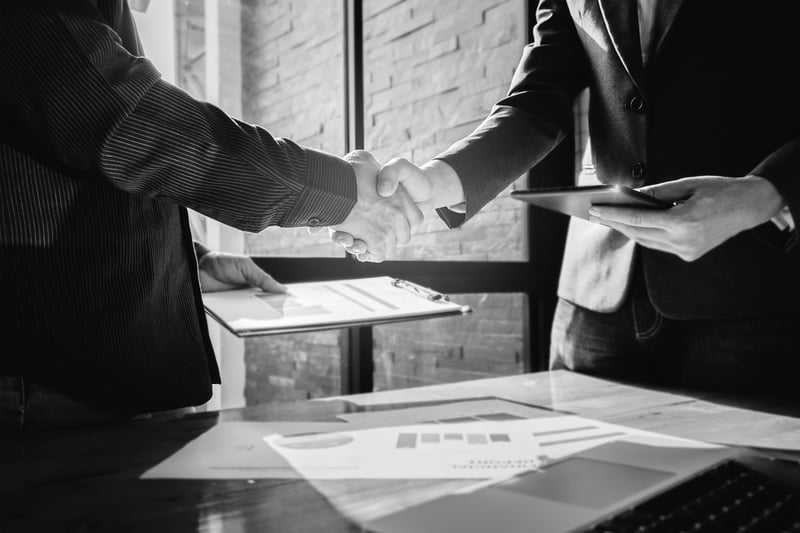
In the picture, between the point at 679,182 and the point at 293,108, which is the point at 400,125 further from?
the point at 679,182

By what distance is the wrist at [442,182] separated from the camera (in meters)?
1.17

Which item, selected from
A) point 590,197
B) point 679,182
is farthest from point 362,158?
point 679,182

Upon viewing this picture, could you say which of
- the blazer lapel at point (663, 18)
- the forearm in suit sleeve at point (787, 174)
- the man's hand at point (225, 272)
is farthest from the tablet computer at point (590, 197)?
the man's hand at point (225, 272)

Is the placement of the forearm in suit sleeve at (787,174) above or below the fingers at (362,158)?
below

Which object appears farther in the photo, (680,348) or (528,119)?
(528,119)

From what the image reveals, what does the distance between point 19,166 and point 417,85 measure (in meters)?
2.06

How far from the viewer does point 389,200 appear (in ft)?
3.60

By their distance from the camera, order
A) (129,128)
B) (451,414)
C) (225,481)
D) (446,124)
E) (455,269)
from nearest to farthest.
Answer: (225,481) < (129,128) < (451,414) < (455,269) < (446,124)

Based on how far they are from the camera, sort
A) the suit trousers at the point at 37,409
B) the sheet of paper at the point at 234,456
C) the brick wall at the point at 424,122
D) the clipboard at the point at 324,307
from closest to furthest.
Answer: the sheet of paper at the point at 234,456 < the suit trousers at the point at 37,409 < the clipboard at the point at 324,307 < the brick wall at the point at 424,122

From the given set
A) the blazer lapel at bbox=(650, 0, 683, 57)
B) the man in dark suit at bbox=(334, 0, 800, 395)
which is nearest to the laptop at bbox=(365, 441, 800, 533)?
the man in dark suit at bbox=(334, 0, 800, 395)

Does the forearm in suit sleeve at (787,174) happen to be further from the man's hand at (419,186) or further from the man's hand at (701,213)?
the man's hand at (419,186)

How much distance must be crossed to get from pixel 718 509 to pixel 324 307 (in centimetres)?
62

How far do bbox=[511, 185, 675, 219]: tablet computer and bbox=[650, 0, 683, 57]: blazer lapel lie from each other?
38cm

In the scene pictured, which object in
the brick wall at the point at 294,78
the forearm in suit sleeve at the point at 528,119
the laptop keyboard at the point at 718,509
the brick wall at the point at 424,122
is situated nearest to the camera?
the laptop keyboard at the point at 718,509
